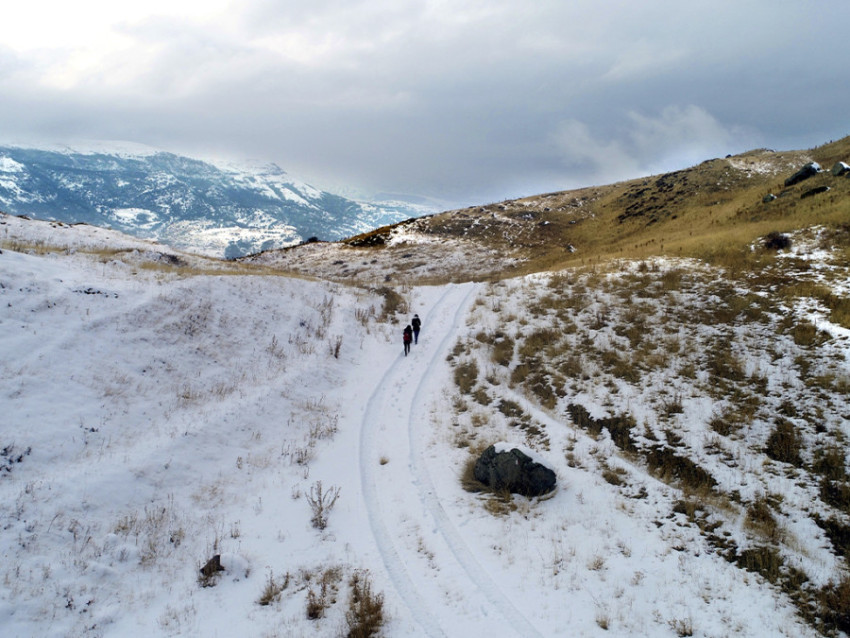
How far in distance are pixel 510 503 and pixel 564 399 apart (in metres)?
5.48

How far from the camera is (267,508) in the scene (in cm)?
991

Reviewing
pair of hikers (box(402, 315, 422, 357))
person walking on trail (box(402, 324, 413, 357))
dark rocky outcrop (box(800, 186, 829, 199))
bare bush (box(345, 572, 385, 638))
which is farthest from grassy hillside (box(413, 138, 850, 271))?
bare bush (box(345, 572, 385, 638))

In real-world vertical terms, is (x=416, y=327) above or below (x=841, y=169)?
below

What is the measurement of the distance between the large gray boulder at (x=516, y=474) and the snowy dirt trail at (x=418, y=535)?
151 cm

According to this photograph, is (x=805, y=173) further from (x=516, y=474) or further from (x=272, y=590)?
(x=272, y=590)

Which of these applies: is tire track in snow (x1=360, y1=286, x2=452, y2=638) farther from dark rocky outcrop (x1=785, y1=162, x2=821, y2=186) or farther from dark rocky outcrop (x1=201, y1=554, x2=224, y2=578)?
dark rocky outcrop (x1=785, y1=162, x2=821, y2=186)

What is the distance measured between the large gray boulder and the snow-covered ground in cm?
31

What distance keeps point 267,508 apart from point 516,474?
6.09 meters

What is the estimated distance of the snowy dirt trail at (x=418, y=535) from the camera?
22.5 ft

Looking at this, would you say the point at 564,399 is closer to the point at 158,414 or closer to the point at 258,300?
the point at 158,414

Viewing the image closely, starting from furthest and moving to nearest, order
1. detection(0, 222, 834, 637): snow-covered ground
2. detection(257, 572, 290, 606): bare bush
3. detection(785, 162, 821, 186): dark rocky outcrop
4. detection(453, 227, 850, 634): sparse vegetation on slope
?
detection(785, 162, 821, 186): dark rocky outcrop → detection(453, 227, 850, 634): sparse vegetation on slope → detection(257, 572, 290, 606): bare bush → detection(0, 222, 834, 637): snow-covered ground

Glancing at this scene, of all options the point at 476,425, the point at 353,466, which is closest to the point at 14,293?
the point at 353,466

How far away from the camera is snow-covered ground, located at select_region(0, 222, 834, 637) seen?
22.3 feet

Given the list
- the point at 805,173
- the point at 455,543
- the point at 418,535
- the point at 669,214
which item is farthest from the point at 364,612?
the point at 669,214
